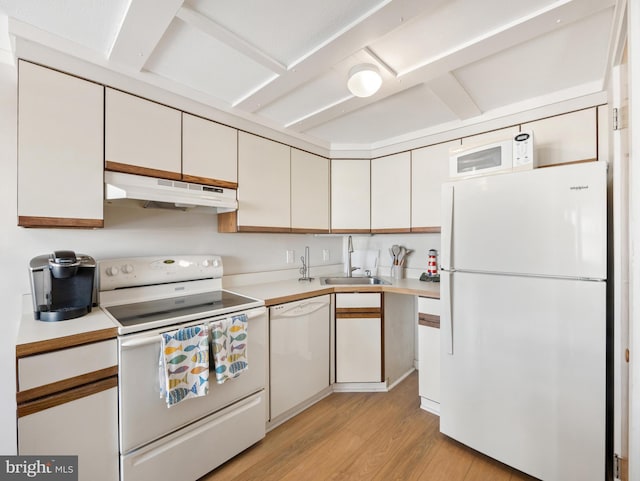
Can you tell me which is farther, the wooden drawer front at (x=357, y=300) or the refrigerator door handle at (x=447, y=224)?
the wooden drawer front at (x=357, y=300)

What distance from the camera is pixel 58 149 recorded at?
1.40 metres

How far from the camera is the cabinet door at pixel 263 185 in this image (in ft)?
7.10

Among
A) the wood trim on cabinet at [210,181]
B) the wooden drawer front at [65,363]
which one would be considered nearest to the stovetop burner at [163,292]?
the wooden drawer front at [65,363]

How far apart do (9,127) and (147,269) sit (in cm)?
98

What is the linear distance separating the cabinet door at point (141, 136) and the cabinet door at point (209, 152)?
2.1 inches

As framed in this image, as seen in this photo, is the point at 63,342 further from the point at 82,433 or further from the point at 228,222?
the point at 228,222

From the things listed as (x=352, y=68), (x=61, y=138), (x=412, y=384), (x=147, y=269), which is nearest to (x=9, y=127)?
(x=61, y=138)

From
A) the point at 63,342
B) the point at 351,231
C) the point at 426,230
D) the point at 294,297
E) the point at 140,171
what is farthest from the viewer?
the point at 351,231

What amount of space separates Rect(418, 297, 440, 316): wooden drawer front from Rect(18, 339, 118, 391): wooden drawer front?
6.22ft

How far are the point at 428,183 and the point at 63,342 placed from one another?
2.55 metres

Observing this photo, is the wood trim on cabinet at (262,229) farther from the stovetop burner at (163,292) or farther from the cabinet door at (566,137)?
the cabinet door at (566,137)

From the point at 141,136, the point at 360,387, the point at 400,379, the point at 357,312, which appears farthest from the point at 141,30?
the point at 400,379

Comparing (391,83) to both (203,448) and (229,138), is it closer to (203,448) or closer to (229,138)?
(229,138)

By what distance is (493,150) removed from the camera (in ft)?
5.79
